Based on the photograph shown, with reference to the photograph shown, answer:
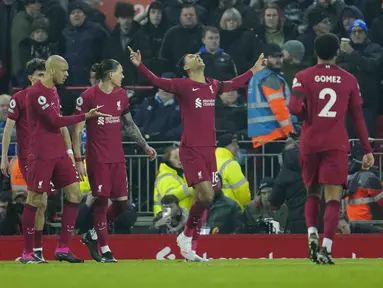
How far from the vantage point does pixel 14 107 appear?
60.7ft

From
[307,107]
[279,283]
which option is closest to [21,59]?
[307,107]

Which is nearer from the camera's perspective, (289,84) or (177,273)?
(177,273)

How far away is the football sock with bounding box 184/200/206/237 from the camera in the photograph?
18.7 meters

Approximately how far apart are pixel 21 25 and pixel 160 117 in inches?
132

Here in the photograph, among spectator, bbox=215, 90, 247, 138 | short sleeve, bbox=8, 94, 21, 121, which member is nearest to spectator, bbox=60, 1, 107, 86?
spectator, bbox=215, 90, 247, 138

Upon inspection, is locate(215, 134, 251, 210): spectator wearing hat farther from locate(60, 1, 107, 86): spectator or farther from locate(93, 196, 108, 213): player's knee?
locate(60, 1, 107, 86): spectator

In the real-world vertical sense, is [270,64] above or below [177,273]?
above

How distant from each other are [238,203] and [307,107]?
5.73 meters

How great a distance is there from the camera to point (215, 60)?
24047 mm

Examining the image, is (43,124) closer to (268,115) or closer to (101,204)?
(101,204)

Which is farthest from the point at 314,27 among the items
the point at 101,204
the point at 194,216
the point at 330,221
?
the point at 330,221

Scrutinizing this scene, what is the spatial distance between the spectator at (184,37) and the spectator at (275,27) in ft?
3.48

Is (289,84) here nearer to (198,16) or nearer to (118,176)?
(198,16)

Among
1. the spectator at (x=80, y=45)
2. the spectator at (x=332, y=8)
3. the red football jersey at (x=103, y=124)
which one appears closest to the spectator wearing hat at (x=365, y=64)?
the spectator at (x=332, y=8)
